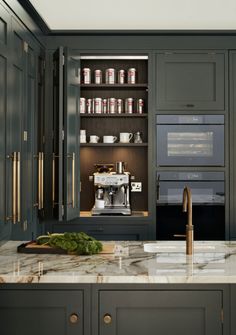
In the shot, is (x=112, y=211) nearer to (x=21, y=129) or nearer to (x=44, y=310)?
(x=21, y=129)

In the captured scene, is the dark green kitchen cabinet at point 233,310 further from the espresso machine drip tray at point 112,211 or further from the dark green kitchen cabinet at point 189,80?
the dark green kitchen cabinet at point 189,80

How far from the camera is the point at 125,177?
4.95 meters

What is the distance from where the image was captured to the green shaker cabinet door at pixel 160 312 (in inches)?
91.3

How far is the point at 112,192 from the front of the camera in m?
5.02

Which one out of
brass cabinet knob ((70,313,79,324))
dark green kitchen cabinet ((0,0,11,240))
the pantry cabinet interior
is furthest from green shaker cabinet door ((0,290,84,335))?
the pantry cabinet interior

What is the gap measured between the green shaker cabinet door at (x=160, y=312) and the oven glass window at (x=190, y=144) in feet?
8.78

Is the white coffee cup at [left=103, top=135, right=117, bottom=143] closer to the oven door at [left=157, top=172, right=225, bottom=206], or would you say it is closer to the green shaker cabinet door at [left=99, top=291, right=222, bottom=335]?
the oven door at [left=157, top=172, right=225, bottom=206]

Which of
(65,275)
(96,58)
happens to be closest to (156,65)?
(96,58)

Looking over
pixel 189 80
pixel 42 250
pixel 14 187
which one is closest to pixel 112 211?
pixel 189 80

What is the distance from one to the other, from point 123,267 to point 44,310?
1.27ft

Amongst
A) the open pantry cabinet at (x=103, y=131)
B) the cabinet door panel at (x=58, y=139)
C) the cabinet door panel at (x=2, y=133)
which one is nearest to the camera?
the cabinet door panel at (x=2, y=133)

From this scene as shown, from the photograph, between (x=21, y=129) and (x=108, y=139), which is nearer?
(x=21, y=129)

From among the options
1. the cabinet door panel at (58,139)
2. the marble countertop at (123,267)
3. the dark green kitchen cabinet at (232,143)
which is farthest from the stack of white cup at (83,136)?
A: the marble countertop at (123,267)

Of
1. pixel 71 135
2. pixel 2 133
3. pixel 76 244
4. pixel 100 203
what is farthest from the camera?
pixel 100 203
